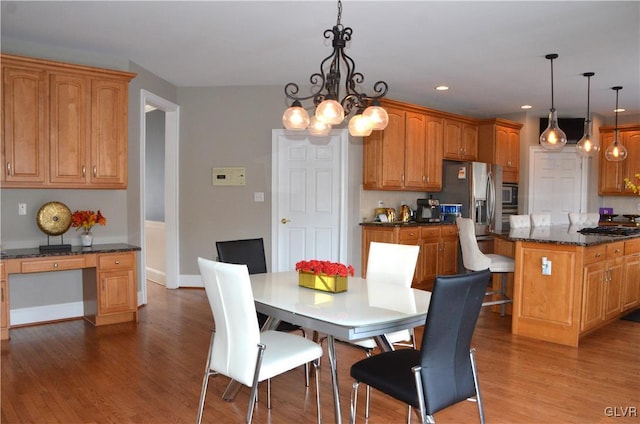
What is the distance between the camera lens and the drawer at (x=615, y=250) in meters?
4.18

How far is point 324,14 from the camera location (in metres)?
3.46

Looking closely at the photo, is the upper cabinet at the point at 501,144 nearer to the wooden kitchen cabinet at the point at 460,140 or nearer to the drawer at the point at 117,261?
the wooden kitchen cabinet at the point at 460,140

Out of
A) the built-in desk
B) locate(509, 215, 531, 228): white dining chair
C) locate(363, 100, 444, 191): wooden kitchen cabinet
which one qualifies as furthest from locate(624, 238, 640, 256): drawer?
the built-in desk

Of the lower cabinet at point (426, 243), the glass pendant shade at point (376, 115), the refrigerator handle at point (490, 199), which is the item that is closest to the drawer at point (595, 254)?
the lower cabinet at point (426, 243)

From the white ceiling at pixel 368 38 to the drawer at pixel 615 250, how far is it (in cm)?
180

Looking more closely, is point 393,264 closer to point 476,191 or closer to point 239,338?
point 239,338

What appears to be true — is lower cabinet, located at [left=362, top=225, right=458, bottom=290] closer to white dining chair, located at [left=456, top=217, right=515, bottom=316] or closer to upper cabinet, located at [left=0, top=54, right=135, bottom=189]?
white dining chair, located at [left=456, top=217, right=515, bottom=316]

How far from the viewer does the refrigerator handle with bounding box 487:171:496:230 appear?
6730 mm

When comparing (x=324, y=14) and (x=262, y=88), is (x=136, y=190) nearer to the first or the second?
(x=262, y=88)

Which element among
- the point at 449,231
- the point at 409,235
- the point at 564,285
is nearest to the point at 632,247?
the point at 564,285

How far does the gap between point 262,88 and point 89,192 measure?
2378 mm

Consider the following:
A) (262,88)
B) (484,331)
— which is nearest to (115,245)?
(262,88)

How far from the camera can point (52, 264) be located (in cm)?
398

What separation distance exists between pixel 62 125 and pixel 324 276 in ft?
9.99
